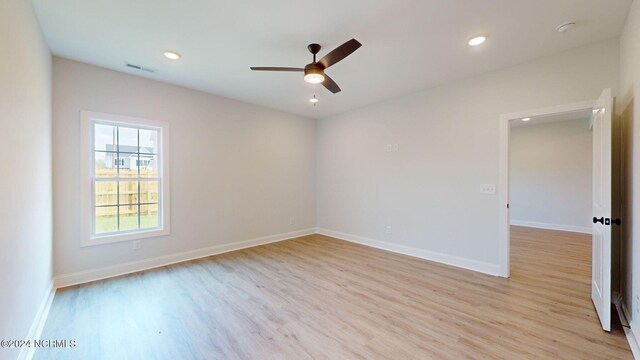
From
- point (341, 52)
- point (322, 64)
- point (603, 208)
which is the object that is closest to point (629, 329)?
point (603, 208)

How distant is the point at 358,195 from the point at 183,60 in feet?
12.5

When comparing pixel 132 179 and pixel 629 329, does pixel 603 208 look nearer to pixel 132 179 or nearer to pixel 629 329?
pixel 629 329

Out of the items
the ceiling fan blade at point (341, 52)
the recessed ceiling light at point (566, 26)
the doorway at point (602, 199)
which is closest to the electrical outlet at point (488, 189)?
the doorway at point (602, 199)

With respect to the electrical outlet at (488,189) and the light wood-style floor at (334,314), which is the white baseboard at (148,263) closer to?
the light wood-style floor at (334,314)

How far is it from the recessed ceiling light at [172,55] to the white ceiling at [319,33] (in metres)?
0.08

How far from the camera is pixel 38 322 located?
7.37 ft

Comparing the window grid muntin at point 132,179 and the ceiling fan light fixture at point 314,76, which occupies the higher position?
the ceiling fan light fixture at point 314,76

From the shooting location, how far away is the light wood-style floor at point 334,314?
1.98m

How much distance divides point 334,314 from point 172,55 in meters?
3.50

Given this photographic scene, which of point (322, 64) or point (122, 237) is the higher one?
point (322, 64)

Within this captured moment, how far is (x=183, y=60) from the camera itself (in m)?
3.20

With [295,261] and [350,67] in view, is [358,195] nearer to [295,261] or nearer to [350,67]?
[295,261]

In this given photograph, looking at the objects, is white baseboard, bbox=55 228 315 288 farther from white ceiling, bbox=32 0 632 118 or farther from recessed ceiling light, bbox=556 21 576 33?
recessed ceiling light, bbox=556 21 576 33

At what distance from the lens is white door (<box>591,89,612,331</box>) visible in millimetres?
2184
